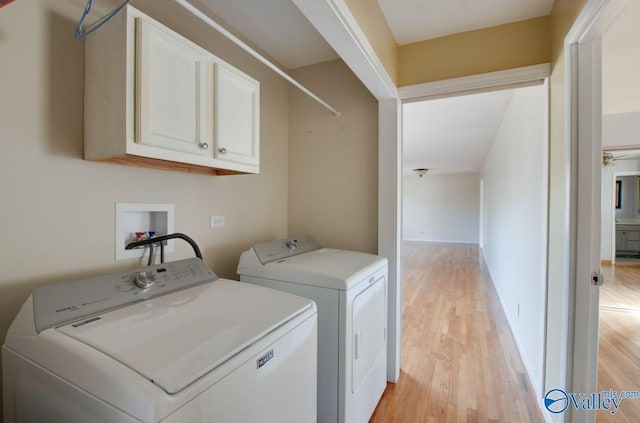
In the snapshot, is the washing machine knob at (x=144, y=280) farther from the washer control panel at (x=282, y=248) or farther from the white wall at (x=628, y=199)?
the white wall at (x=628, y=199)

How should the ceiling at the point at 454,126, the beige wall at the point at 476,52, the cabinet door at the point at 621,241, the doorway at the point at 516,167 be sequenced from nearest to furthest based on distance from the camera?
1. the beige wall at the point at 476,52
2. the doorway at the point at 516,167
3. the ceiling at the point at 454,126
4. the cabinet door at the point at 621,241

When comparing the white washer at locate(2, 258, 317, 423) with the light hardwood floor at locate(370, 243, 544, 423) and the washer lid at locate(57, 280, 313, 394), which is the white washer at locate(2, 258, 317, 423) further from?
the light hardwood floor at locate(370, 243, 544, 423)

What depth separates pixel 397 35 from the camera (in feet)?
6.35

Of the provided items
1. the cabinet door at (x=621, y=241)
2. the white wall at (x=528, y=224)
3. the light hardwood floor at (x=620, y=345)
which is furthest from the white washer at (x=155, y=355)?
the cabinet door at (x=621, y=241)

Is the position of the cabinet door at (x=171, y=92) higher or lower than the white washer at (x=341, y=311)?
higher

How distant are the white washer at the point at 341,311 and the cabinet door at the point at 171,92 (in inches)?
28.0

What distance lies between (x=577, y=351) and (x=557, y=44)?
1578 mm

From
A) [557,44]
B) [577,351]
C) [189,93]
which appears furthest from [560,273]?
[189,93]

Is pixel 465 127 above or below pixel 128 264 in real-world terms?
above

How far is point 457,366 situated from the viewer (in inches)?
88.7

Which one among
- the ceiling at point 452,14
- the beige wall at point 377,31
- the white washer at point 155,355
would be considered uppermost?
the ceiling at point 452,14

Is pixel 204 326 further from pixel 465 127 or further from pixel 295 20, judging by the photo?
pixel 465 127

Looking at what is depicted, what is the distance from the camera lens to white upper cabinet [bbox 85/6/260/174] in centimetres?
98

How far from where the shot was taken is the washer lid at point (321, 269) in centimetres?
139
